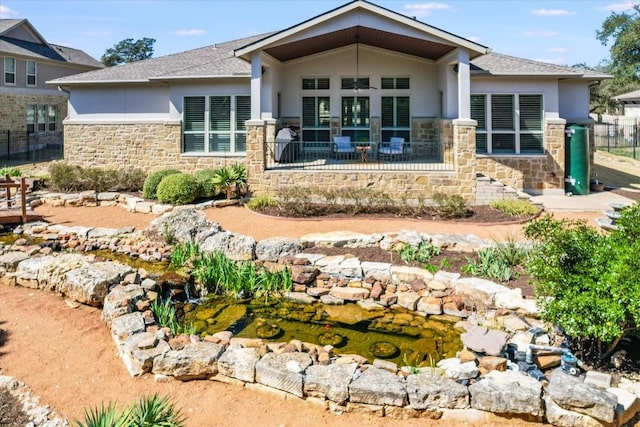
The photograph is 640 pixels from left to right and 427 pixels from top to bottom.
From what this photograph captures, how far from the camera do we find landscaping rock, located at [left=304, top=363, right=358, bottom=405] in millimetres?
4793

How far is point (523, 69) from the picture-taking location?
16.7m

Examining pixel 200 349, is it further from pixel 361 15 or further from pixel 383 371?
pixel 361 15

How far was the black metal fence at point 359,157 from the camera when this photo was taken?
50.9 ft

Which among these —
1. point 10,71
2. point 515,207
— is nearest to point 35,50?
point 10,71

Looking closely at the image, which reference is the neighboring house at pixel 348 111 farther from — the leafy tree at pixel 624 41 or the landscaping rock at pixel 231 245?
the leafy tree at pixel 624 41

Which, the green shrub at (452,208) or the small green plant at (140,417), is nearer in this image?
the small green plant at (140,417)

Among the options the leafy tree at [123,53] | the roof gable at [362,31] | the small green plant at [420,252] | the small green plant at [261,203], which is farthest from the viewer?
the leafy tree at [123,53]

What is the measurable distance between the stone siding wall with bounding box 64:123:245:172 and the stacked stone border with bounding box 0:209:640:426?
999cm

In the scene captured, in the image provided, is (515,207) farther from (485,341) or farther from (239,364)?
(239,364)

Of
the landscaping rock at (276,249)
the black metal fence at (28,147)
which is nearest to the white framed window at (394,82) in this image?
the landscaping rock at (276,249)

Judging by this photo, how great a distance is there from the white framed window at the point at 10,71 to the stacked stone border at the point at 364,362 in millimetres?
25643

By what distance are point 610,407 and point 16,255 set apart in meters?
9.79

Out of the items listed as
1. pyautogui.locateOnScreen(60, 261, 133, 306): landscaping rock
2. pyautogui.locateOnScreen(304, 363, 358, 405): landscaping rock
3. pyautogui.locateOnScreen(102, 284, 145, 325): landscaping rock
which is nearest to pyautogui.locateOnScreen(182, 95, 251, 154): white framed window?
pyautogui.locateOnScreen(60, 261, 133, 306): landscaping rock

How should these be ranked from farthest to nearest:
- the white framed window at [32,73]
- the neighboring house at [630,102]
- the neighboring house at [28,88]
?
the neighboring house at [630,102], the white framed window at [32,73], the neighboring house at [28,88]
